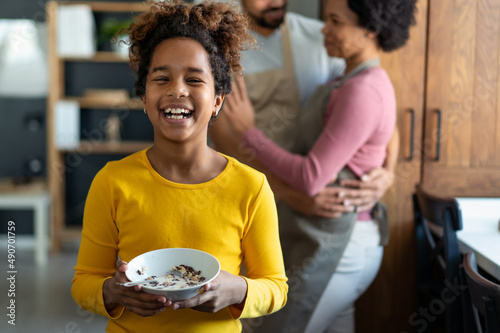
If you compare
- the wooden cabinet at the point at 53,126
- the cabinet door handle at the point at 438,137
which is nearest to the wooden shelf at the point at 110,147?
the wooden cabinet at the point at 53,126

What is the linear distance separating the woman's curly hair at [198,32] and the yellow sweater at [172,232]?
0.21 meters

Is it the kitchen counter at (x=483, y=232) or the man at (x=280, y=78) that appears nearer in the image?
the kitchen counter at (x=483, y=232)

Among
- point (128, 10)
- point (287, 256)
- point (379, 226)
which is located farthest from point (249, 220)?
point (128, 10)

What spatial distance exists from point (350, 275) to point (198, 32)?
1028mm

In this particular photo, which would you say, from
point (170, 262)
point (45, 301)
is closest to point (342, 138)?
point (170, 262)

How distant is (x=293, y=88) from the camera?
1760 millimetres

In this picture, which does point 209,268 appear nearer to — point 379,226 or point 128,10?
point 379,226

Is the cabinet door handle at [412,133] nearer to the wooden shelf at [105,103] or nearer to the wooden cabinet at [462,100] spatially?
the wooden cabinet at [462,100]

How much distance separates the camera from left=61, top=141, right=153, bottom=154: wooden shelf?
4.19m

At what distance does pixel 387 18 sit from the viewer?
1.61m

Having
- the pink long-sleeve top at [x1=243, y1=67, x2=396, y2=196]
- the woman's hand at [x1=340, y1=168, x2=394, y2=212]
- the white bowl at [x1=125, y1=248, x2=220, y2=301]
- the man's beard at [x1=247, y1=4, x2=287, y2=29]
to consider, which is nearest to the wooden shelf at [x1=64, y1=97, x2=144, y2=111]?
the man's beard at [x1=247, y1=4, x2=287, y2=29]

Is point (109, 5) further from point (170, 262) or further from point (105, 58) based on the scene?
point (170, 262)

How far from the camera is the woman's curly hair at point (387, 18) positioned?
5.12 feet

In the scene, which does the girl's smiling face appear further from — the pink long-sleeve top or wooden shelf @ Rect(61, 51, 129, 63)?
wooden shelf @ Rect(61, 51, 129, 63)
